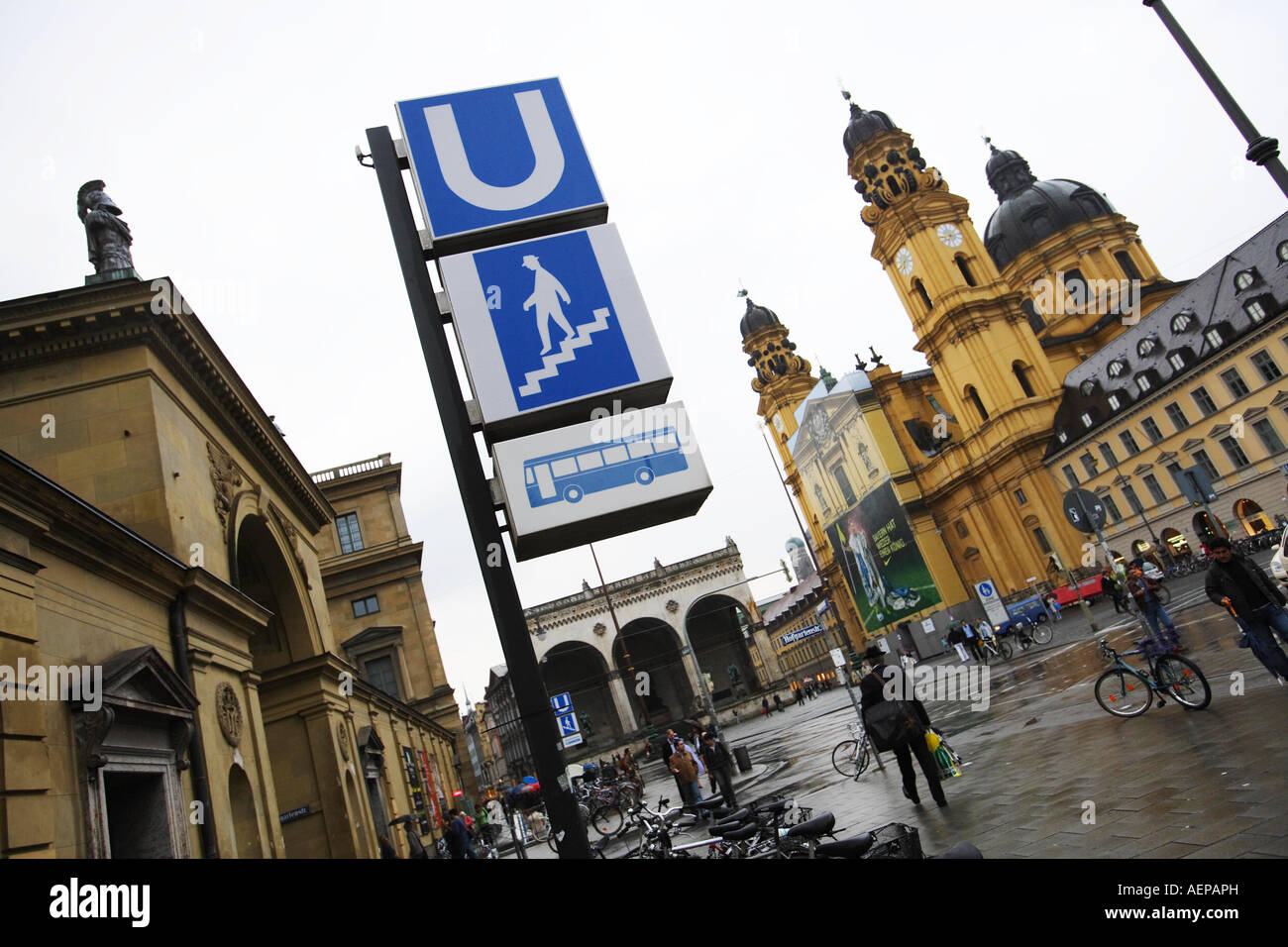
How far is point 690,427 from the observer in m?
4.23

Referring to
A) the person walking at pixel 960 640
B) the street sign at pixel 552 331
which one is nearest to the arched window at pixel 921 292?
the person walking at pixel 960 640

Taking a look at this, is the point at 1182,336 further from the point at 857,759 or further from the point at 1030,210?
the point at 857,759

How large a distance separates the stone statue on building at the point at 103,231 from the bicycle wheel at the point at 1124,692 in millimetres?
16911

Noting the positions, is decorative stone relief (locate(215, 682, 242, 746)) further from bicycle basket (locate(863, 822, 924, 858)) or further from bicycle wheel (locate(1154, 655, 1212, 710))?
bicycle wheel (locate(1154, 655, 1212, 710))

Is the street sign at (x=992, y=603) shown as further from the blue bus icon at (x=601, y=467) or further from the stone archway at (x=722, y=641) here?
the stone archway at (x=722, y=641)

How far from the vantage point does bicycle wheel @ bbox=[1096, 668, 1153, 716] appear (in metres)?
9.79

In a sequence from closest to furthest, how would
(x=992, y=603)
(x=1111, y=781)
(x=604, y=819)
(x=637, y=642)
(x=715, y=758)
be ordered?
(x=1111, y=781) < (x=715, y=758) < (x=604, y=819) < (x=992, y=603) < (x=637, y=642)

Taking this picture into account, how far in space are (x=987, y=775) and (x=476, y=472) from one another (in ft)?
28.2

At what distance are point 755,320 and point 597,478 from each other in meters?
80.7

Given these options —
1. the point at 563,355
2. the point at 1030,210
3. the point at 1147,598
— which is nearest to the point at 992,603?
the point at 1147,598

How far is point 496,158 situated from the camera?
Answer: 4727mm

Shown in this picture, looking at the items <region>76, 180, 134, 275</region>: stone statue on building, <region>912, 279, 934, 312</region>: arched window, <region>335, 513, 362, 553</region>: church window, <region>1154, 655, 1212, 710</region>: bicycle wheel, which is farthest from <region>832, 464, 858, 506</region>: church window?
<region>76, 180, 134, 275</region>: stone statue on building
